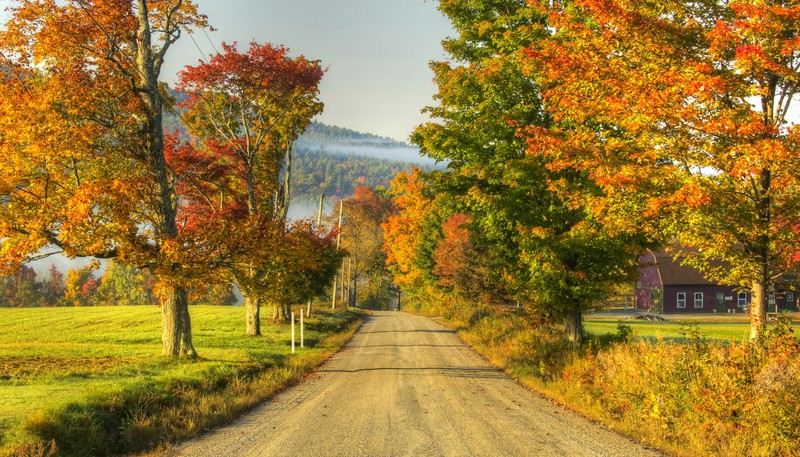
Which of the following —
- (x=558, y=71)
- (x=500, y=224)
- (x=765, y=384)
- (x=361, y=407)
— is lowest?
(x=361, y=407)

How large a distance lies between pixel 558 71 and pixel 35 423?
10.8 metres

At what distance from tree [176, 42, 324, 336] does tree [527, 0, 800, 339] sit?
Answer: 533 inches

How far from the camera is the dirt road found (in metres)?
7.27

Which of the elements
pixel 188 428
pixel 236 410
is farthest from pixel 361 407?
pixel 188 428

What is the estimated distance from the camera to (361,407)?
396 inches

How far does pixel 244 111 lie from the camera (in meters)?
22.9

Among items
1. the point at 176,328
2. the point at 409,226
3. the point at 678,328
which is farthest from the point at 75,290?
the point at 678,328

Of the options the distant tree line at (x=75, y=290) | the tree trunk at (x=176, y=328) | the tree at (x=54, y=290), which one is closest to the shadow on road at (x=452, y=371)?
the tree trunk at (x=176, y=328)

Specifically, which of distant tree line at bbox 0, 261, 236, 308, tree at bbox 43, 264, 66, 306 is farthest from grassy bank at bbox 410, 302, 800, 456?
tree at bbox 43, 264, 66, 306

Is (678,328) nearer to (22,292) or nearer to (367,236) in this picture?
(367,236)

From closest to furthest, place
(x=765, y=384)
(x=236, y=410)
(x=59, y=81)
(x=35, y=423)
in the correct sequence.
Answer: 1. (x=35, y=423)
2. (x=765, y=384)
3. (x=236, y=410)
4. (x=59, y=81)

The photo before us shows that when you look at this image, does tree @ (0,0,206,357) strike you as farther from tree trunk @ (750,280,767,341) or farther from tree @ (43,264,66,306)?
tree @ (43,264,66,306)

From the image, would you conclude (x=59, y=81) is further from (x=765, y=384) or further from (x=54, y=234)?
(x=765, y=384)

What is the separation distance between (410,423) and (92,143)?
10.0 meters
